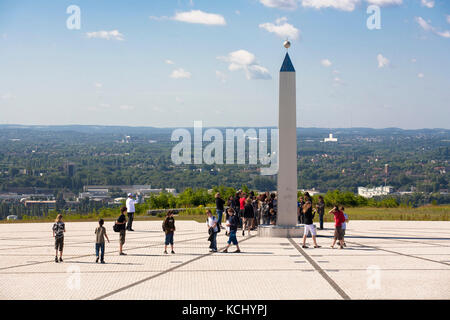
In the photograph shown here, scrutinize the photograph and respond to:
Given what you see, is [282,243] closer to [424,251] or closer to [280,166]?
[280,166]

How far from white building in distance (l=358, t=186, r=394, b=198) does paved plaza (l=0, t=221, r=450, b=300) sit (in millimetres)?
50287

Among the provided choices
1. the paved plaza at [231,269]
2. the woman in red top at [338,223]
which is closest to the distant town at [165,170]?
the paved plaza at [231,269]

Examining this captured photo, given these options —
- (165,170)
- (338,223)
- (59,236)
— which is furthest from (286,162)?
(165,170)

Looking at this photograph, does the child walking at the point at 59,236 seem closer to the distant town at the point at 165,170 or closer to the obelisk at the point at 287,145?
the obelisk at the point at 287,145

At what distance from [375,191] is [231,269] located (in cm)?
6503

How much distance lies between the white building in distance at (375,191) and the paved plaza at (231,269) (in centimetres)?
5029

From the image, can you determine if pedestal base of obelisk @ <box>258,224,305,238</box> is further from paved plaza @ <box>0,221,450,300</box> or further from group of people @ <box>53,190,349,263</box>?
paved plaza @ <box>0,221,450,300</box>

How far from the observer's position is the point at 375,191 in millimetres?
75812

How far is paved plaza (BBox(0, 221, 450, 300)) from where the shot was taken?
434 inches

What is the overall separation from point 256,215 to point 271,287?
1211cm

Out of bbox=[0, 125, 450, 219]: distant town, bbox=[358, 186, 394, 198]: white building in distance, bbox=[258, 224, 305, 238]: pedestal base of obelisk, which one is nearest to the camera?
bbox=[258, 224, 305, 238]: pedestal base of obelisk

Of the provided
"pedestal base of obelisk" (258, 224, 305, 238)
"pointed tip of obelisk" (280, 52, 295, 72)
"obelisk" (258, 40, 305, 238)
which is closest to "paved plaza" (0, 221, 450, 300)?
"pedestal base of obelisk" (258, 224, 305, 238)

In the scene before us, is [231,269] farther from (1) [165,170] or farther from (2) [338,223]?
(1) [165,170]
